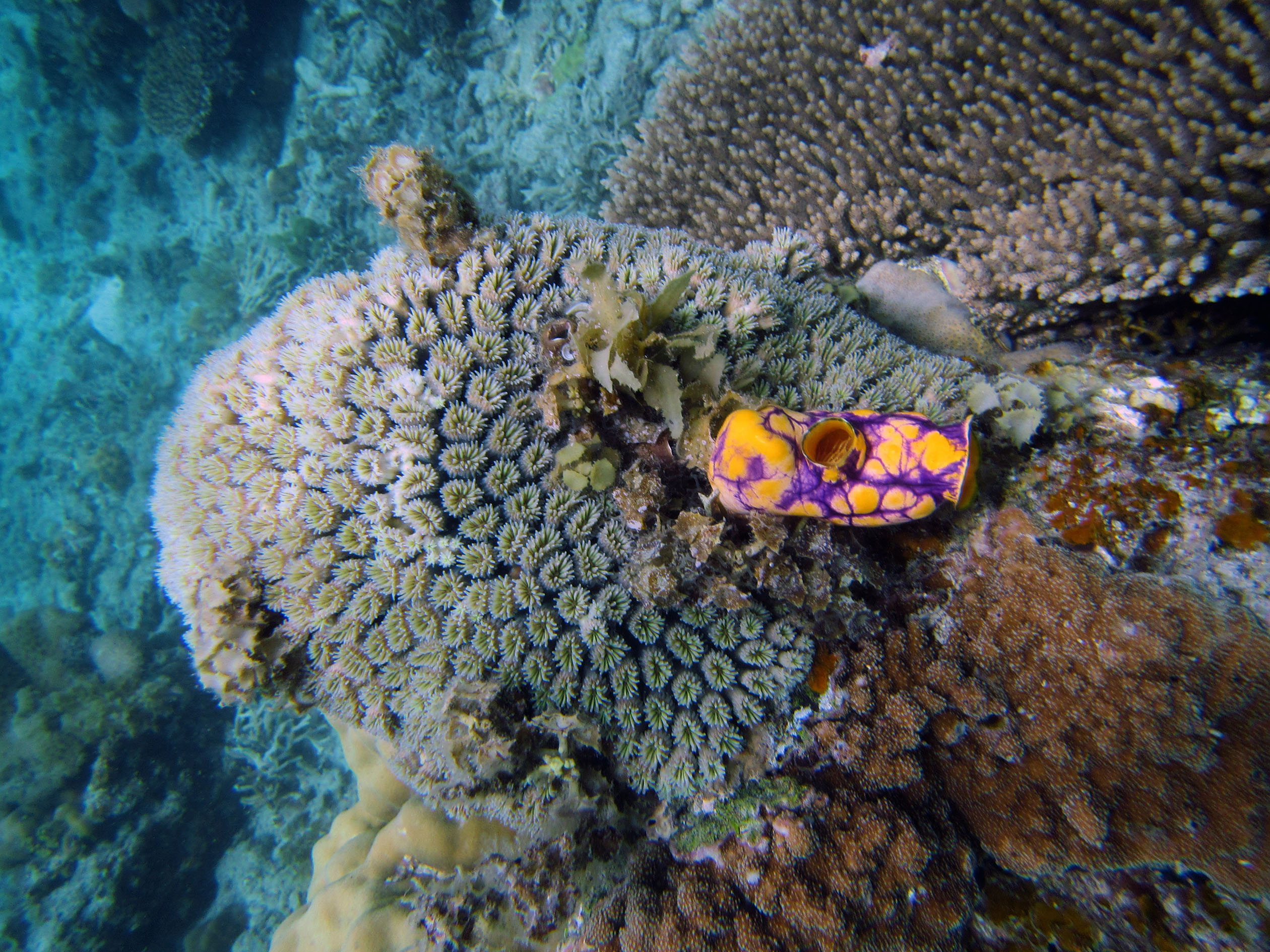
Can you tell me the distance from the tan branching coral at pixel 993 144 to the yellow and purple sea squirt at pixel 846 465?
2.16 meters

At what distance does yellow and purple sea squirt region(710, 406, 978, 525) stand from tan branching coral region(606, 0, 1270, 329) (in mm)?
2162

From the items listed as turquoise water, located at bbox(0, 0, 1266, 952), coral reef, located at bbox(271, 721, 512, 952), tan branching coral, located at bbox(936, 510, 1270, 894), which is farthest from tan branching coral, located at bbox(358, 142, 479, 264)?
turquoise water, located at bbox(0, 0, 1266, 952)

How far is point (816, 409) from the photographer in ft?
9.70

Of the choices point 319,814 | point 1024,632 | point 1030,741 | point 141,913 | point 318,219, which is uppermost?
point 318,219

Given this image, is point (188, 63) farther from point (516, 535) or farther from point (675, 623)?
point (675, 623)

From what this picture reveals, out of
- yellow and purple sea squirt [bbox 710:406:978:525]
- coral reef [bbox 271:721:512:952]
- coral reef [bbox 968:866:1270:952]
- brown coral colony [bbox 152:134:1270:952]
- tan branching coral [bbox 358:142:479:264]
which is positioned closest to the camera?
yellow and purple sea squirt [bbox 710:406:978:525]

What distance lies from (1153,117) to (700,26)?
668cm

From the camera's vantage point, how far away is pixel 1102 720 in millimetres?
2488

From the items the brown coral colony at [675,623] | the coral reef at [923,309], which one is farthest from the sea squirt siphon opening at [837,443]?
the coral reef at [923,309]

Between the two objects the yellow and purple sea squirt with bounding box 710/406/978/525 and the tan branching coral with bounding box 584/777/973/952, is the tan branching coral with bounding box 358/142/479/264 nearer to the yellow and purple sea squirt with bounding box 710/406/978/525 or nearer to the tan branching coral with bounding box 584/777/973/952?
the yellow and purple sea squirt with bounding box 710/406/978/525

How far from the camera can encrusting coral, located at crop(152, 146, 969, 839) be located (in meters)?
2.56

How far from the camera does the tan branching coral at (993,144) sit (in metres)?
2.98

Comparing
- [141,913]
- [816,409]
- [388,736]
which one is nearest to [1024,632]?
[816,409]

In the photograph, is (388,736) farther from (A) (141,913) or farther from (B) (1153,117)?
(A) (141,913)
